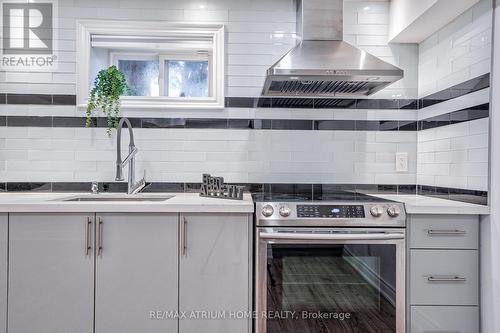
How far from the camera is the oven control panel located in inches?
74.0

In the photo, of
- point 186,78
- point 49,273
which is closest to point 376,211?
point 186,78

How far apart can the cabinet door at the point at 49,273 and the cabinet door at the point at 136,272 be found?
77mm

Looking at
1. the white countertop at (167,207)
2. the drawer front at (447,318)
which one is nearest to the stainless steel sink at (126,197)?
the white countertop at (167,207)

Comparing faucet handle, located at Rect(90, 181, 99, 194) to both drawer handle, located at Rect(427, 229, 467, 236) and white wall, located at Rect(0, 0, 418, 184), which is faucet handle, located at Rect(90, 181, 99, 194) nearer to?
white wall, located at Rect(0, 0, 418, 184)

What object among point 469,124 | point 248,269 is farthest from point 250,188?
point 469,124

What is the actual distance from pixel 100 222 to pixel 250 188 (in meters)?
1.05

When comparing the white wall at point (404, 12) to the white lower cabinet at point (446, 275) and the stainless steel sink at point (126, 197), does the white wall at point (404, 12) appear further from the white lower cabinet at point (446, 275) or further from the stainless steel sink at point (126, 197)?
the stainless steel sink at point (126, 197)

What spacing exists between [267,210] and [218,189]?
387mm

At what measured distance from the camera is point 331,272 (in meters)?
1.86

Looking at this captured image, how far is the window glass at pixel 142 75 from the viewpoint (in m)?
2.56

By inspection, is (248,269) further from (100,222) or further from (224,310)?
(100,222)

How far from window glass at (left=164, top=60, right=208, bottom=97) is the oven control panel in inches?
47.1

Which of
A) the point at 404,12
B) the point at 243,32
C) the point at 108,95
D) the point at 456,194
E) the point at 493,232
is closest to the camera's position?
the point at 493,232

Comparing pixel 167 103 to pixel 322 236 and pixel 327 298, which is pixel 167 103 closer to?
pixel 322 236
